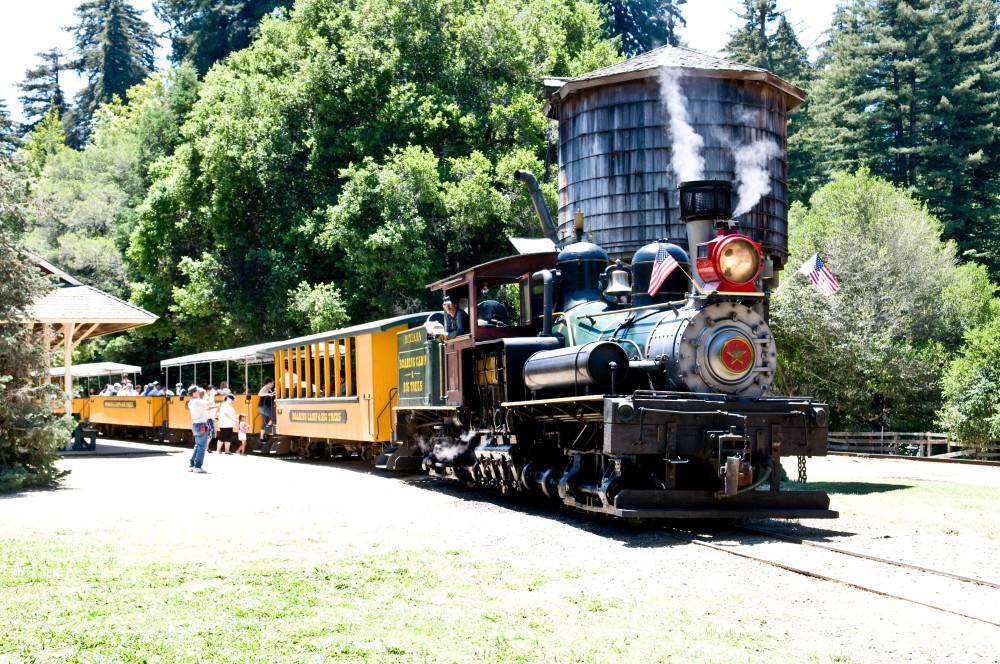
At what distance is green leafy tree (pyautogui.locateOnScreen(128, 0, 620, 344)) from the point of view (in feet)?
95.2

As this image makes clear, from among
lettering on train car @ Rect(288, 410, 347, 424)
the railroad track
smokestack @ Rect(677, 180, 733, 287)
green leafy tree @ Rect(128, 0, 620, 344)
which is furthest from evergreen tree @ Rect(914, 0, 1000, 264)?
the railroad track

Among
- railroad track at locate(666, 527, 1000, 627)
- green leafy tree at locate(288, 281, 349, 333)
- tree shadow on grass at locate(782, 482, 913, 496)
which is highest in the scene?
green leafy tree at locate(288, 281, 349, 333)

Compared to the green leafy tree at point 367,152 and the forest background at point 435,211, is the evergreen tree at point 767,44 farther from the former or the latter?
the green leafy tree at point 367,152

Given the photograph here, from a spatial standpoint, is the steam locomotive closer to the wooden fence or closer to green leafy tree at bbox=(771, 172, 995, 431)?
the wooden fence

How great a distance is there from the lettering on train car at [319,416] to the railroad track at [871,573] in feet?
37.2

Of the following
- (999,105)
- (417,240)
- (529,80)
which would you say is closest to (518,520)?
(417,240)

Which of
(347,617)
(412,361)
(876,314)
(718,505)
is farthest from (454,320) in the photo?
(876,314)

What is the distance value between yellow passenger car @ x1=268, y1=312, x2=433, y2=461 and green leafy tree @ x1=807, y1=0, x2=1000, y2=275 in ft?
83.1

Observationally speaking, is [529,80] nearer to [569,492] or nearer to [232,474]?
[232,474]

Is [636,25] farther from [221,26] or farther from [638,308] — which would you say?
[638,308]

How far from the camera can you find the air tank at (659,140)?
762 inches

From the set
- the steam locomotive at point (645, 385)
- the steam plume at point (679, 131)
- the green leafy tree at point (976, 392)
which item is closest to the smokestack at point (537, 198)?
the steam plume at point (679, 131)

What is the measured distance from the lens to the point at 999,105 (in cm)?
4075

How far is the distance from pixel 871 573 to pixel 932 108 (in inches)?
1534
